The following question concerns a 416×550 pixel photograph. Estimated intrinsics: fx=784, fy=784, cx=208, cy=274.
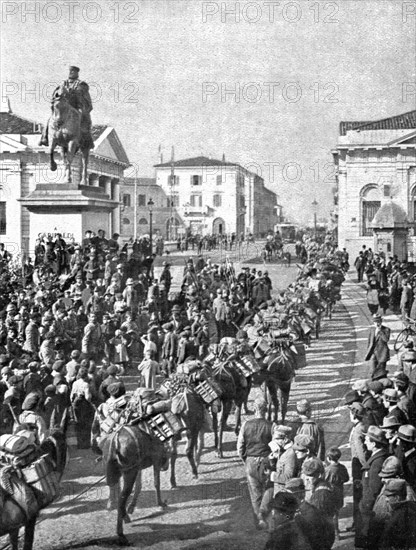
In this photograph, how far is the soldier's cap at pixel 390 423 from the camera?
8266mm

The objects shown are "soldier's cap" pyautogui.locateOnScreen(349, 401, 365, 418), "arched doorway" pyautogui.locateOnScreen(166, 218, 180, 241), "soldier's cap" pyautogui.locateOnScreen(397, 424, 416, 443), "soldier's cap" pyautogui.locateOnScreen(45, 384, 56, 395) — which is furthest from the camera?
"arched doorway" pyautogui.locateOnScreen(166, 218, 180, 241)

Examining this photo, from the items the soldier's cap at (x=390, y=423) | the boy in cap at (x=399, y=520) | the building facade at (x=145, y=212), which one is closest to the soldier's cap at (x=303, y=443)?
the soldier's cap at (x=390, y=423)

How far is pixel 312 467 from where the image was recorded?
7270 millimetres

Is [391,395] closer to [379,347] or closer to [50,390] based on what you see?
[50,390]

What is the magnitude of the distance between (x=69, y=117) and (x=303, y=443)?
17124 millimetres

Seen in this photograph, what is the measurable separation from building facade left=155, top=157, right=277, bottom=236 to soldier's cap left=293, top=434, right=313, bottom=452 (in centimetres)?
5768

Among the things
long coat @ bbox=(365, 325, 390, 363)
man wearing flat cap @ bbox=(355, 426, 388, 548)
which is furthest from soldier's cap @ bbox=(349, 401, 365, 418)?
long coat @ bbox=(365, 325, 390, 363)

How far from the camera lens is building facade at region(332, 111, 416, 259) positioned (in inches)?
1826

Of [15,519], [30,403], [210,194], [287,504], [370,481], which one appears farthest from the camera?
[210,194]

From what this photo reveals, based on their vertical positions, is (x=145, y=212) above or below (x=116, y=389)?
above

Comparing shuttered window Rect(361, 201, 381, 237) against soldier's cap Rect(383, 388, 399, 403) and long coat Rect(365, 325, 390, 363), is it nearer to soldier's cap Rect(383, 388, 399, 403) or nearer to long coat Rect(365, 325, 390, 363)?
long coat Rect(365, 325, 390, 363)

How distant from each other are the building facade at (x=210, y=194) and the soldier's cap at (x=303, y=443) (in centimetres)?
5768

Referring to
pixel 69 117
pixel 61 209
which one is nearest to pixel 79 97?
pixel 69 117

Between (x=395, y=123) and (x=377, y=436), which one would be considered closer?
(x=377, y=436)
